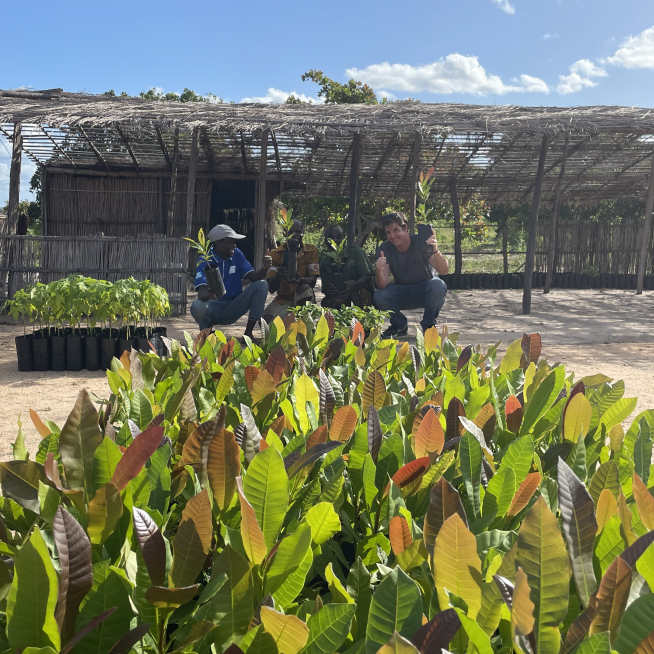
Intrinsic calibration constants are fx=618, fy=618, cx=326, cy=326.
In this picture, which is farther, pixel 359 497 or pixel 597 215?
pixel 597 215

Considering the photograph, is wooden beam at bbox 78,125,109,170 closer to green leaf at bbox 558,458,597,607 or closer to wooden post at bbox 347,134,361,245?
wooden post at bbox 347,134,361,245

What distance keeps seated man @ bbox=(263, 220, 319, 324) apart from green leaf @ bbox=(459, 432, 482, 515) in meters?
7.30

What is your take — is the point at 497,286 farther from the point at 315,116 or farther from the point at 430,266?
the point at 430,266

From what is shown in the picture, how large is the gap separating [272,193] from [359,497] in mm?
17006

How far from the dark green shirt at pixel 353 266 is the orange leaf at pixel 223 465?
26.5 ft

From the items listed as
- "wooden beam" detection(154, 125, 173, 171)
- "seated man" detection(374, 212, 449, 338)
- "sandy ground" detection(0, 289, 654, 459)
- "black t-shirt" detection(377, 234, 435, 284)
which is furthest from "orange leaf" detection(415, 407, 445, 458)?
"wooden beam" detection(154, 125, 173, 171)

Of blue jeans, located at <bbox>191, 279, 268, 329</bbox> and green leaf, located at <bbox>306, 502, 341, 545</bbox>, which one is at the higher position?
green leaf, located at <bbox>306, 502, 341, 545</bbox>

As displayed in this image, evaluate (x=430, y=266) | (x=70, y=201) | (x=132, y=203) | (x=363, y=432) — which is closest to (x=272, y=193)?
(x=132, y=203)

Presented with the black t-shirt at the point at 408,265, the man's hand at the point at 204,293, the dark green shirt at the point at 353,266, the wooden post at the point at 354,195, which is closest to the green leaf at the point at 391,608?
the man's hand at the point at 204,293

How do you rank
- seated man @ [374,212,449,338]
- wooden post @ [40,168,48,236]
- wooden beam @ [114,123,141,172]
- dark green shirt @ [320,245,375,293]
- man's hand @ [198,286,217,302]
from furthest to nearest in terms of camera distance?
wooden post @ [40,168,48,236], wooden beam @ [114,123,141,172], dark green shirt @ [320,245,375,293], seated man @ [374,212,449,338], man's hand @ [198,286,217,302]

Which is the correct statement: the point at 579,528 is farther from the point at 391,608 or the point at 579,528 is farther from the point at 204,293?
the point at 204,293

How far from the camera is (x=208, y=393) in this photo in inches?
72.7

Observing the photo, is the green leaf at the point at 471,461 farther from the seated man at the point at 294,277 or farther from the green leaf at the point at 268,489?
the seated man at the point at 294,277

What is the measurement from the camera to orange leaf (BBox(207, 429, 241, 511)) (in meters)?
1.04
